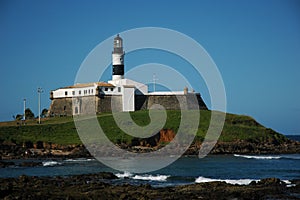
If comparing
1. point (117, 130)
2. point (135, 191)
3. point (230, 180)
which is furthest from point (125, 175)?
point (117, 130)

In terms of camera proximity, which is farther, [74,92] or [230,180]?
[74,92]

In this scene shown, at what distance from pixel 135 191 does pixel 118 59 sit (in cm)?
4193

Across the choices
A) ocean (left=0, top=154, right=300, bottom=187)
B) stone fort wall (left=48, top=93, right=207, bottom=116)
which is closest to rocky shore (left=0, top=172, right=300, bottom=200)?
ocean (left=0, top=154, right=300, bottom=187)

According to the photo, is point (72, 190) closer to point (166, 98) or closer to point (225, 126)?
point (225, 126)

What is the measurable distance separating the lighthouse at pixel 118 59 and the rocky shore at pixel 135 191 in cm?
3776

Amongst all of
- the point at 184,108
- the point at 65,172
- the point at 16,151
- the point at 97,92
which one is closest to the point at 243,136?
the point at 184,108

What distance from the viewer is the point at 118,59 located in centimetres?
6556

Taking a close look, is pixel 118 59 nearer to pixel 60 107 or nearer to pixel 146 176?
pixel 60 107

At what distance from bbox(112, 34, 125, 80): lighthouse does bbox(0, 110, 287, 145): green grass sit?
20.5 ft

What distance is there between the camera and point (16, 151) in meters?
50.5

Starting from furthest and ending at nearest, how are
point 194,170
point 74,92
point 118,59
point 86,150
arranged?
point 74,92, point 118,59, point 86,150, point 194,170

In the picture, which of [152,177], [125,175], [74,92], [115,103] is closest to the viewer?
[152,177]

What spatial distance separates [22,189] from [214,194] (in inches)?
339

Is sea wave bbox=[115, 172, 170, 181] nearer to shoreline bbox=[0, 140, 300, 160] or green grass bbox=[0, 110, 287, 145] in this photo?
shoreline bbox=[0, 140, 300, 160]
